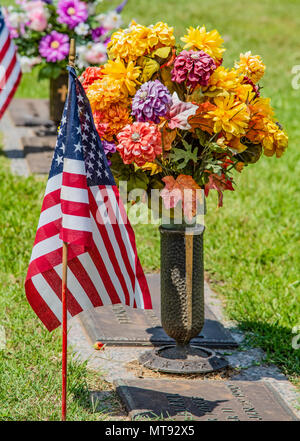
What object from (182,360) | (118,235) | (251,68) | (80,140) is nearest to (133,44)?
(251,68)

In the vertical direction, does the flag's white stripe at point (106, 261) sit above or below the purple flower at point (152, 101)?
below

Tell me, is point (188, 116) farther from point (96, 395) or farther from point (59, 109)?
point (59, 109)

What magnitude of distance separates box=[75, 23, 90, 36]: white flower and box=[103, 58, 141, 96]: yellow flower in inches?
183

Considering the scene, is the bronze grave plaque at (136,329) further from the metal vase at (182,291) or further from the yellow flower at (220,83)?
the yellow flower at (220,83)

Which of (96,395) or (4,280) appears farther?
(4,280)

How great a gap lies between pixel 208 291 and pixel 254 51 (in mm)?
9612

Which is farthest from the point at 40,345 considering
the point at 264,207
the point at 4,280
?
the point at 264,207

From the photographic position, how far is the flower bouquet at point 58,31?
8.42m

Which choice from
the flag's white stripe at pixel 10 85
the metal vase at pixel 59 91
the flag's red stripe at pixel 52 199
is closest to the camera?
the flag's red stripe at pixel 52 199

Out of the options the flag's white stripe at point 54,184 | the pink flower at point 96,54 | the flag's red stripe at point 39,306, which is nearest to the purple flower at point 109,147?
the flag's white stripe at point 54,184

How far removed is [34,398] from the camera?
398cm

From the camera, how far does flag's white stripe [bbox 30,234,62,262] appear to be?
3.63 meters

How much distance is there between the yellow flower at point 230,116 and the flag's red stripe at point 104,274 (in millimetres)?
868

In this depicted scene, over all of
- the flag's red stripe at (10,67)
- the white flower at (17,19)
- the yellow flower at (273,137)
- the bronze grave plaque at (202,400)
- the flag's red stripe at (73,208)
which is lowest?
the bronze grave plaque at (202,400)
